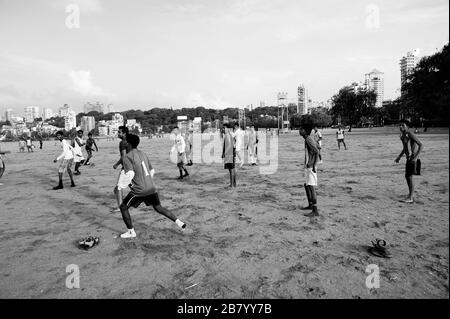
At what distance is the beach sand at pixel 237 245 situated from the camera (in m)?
3.37

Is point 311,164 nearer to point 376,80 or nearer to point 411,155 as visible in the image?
point 411,155

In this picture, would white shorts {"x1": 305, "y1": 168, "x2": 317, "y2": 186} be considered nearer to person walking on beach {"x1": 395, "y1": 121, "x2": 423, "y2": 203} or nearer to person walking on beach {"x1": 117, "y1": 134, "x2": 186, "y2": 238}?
person walking on beach {"x1": 395, "y1": 121, "x2": 423, "y2": 203}

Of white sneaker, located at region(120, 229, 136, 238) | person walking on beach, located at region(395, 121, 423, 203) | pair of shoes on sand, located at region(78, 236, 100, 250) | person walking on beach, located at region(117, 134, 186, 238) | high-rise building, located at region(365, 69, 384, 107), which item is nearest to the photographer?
person walking on beach, located at region(117, 134, 186, 238)

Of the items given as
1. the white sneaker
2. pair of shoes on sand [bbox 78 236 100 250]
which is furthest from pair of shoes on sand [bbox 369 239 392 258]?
pair of shoes on sand [bbox 78 236 100 250]

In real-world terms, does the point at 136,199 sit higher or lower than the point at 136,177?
lower

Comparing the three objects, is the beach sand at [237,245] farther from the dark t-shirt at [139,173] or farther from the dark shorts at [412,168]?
A: the dark t-shirt at [139,173]

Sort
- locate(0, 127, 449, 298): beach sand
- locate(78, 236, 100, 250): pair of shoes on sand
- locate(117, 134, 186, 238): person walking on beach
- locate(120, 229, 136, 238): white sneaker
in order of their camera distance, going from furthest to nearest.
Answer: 1. locate(120, 229, 136, 238): white sneaker
2. locate(78, 236, 100, 250): pair of shoes on sand
3. locate(117, 134, 186, 238): person walking on beach
4. locate(0, 127, 449, 298): beach sand

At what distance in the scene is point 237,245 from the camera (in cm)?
455

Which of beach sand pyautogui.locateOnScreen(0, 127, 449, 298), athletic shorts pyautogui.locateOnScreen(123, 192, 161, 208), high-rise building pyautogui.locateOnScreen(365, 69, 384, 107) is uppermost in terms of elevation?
high-rise building pyautogui.locateOnScreen(365, 69, 384, 107)

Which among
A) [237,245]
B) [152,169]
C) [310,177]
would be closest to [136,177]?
[152,169]

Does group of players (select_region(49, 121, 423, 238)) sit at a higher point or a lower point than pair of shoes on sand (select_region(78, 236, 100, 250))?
higher

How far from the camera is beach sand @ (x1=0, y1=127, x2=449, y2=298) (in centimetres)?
337
